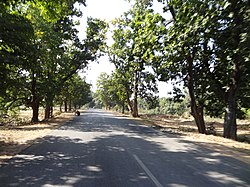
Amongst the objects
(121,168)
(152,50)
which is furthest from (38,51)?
(121,168)

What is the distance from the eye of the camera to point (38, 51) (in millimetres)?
13445

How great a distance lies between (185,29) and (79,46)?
24.0 m

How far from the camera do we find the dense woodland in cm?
995

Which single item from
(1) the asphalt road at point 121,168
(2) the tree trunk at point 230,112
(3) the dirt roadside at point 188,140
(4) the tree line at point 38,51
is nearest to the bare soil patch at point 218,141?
(3) the dirt roadside at point 188,140

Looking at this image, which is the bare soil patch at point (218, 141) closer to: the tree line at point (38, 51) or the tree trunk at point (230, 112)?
the tree trunk at point (230, 112)

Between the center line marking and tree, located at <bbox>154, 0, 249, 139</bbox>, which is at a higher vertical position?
tree, located at <bbox>154, 0, 249, 139</bbox>

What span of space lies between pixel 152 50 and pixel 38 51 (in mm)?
5642

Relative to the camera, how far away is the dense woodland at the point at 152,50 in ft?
32.7

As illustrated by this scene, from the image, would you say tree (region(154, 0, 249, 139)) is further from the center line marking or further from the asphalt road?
the center line marking

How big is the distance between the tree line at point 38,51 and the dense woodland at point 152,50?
0.04 metres

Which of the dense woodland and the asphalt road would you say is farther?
the dense woodland

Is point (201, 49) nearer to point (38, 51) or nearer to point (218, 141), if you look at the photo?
point (218, 141)

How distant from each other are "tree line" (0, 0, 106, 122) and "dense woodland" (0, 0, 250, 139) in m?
0.04

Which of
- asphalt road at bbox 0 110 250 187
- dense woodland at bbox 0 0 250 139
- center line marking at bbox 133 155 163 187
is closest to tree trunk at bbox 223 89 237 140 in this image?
dense woodland at bbox 0 0 250 139
